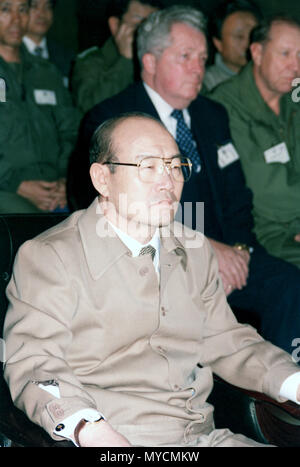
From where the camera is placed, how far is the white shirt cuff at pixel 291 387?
137 centimetres

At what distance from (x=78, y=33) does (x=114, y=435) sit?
4.45 metres

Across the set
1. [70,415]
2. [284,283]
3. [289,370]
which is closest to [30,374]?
[70,415]

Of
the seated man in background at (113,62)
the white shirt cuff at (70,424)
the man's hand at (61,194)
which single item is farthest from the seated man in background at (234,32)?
the white shirt cuff at (70,424)

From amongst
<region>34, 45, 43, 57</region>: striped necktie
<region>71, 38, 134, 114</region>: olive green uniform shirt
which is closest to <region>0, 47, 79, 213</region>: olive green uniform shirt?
<region>71, 38, 134, 114</region>: olive green uniform shirt

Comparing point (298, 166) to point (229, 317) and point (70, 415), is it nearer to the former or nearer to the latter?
point (229, 317)

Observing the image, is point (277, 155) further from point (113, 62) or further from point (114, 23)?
point (114, 23)

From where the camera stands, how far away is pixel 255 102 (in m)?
2.77

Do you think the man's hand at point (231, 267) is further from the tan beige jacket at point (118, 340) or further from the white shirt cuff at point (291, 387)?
the white shirt cuff at point (291, 387)

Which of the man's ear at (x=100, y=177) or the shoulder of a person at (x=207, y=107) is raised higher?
the shoulder of a person at (x=207, y=107)

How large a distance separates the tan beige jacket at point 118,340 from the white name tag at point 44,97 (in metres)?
1.79

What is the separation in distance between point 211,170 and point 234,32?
6.31 feet

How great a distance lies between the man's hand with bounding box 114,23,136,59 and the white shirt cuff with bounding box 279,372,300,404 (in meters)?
2.75

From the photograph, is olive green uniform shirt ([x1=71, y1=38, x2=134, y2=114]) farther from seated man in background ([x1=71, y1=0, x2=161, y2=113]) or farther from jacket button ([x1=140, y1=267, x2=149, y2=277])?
jacket button ([x1=140, y1=267, x2=149, y2=277])

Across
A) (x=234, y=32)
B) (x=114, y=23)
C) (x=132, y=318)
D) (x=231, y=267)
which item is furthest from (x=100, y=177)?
(x=234, y=32)
